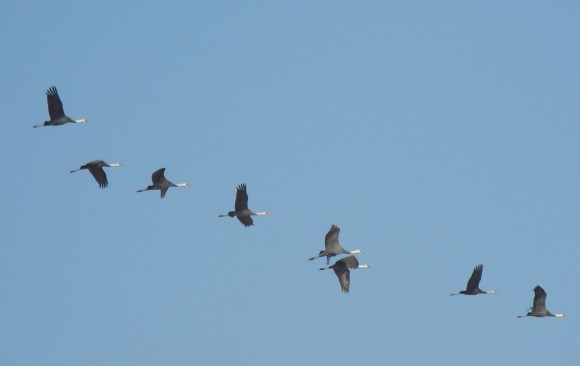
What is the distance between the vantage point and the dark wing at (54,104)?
114438mm

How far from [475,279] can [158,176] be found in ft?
52.1

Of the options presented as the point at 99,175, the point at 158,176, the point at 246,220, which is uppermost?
the point at 158,176

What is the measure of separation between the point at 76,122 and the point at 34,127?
297 centimetres

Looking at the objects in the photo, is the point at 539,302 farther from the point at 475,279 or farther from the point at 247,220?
the point at 247,220

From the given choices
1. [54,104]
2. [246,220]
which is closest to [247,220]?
[246,220]

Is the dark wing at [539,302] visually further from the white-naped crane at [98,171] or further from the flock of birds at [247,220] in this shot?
the white-naped crane at [98,171]

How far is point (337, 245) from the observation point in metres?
116

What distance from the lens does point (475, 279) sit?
116688 millimetres

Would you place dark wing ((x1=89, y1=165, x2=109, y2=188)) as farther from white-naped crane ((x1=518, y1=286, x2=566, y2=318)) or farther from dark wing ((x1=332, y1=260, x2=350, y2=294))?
white-naped crane ((x1=518, y1=286, x2=566, y2=318))

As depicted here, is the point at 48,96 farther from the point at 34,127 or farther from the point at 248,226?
the point at 248,226

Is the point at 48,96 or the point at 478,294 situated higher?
the point at 48,96

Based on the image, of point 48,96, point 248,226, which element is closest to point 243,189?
point 248,226

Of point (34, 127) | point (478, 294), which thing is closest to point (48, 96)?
point (34, 127)

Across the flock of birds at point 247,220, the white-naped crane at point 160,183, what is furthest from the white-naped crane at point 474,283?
the white-naped crane at point 160,183
